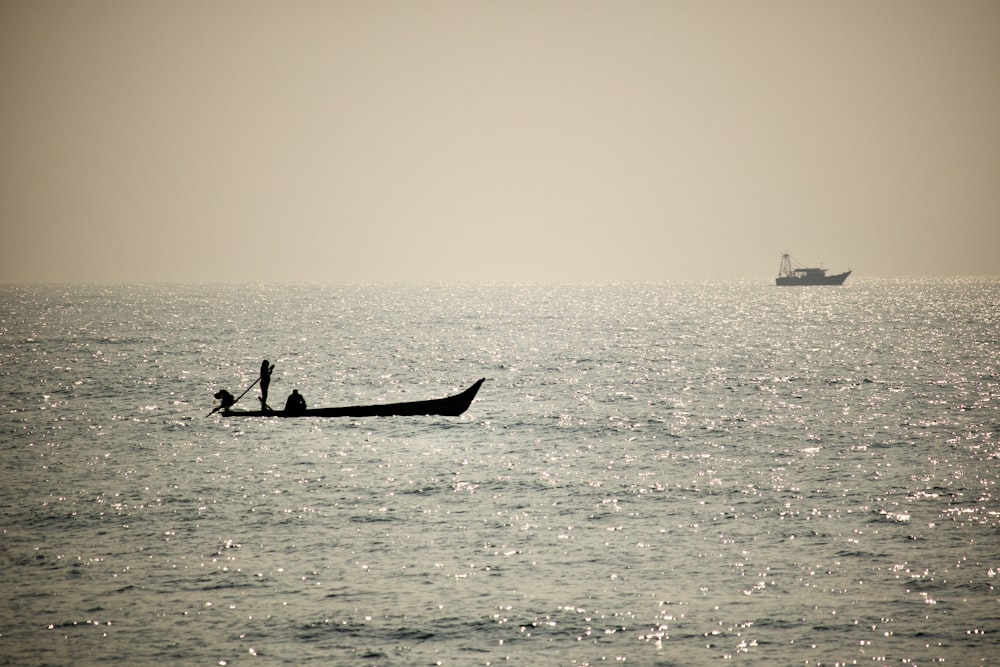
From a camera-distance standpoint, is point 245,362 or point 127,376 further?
point 245,362

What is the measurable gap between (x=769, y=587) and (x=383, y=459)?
891 inches

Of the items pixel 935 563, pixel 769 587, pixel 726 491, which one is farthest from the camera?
pixel 726 491

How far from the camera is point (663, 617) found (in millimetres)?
23703

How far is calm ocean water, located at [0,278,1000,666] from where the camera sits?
885 inches

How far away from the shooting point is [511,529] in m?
→ 31.5

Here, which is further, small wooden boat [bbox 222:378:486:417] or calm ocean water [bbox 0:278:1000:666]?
small wooden boat [bbox 222:378:486:417]

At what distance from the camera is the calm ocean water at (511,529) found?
885 inches

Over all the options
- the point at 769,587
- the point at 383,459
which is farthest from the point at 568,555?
the point at 383,459

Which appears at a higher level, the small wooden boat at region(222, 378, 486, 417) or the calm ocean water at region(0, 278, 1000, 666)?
the small wooden boat at region(222, 378, 486, 417)

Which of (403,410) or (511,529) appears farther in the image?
(403,410)

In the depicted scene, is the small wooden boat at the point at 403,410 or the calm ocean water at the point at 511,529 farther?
the small wooden boat at the point at 403,410

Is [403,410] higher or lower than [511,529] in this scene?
higher

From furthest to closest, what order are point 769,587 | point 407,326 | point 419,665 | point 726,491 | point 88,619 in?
1. point 407,326
2. point 726,491
3. point 769,587
4. point 88,619
5. point 419,665

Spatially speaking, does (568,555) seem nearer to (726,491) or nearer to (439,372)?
(726,491)
